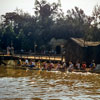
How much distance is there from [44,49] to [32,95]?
48810mm

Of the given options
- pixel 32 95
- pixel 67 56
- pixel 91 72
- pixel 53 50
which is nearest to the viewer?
pixel 32 95

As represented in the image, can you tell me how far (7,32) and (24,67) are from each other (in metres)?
32.3

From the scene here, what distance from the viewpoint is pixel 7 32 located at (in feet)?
234

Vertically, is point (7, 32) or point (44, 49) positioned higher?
point (7, 32)

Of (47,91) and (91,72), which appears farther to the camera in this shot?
(91,72)

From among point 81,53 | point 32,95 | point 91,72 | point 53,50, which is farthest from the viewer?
point 53,50

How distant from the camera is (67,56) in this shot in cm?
4316

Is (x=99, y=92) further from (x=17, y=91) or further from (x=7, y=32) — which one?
(x=7, y=32)

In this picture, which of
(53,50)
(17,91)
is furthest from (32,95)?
(53,50)

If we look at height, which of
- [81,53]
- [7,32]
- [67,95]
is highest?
[7,32]

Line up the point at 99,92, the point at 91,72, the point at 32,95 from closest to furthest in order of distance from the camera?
1. the point at 32,95
2. the point at 99,92
3. the point at 91,72

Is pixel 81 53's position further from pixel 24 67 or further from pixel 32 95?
pixel 32 95

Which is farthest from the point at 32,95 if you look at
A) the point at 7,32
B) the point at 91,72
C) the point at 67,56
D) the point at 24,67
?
the point at 7,32

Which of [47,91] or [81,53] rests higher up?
[81,53]
